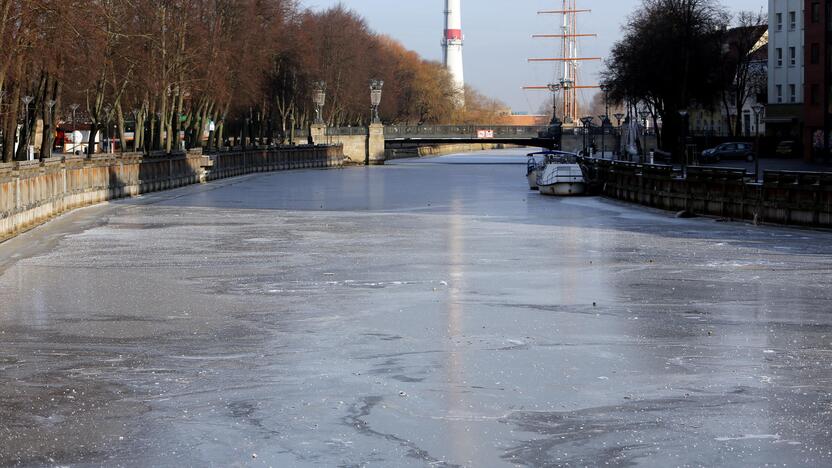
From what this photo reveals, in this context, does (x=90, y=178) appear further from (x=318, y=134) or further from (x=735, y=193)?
(x=318, y=134)

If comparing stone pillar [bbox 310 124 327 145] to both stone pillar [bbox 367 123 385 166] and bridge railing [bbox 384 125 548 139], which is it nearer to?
stone pillar [bbox 367 123 385 166]

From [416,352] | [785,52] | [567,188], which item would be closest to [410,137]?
[785,52]

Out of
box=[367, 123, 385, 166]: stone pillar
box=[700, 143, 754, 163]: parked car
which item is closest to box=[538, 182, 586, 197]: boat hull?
box=[700, 143, 754, 163]: parked car

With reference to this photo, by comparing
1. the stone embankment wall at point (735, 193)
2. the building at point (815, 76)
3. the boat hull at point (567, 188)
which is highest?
the building at point (815, 76)

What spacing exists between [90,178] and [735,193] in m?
23.2

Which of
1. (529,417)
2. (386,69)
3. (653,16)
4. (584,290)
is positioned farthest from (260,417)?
(386,69)

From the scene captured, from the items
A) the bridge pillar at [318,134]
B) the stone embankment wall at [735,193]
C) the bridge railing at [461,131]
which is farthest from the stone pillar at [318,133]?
the stone embankment wall at [735,193]

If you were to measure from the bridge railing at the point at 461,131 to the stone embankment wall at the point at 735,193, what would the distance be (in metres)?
86.8

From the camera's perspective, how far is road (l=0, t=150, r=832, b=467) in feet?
40.5

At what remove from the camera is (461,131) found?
14888 centimetres

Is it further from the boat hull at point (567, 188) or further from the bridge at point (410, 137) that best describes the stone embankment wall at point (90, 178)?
the bridge at point (410, 137)

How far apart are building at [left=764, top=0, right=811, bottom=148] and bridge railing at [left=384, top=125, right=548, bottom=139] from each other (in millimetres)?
36195

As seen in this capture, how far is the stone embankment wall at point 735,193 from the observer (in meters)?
38.5

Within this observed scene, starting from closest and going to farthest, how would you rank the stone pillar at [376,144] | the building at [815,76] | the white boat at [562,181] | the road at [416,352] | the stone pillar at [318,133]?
the road at [416,352] → the white boat at [562,181] → the building at [815,76] → the stone pillar at [318,133] → the stone pillar at [376,144]
